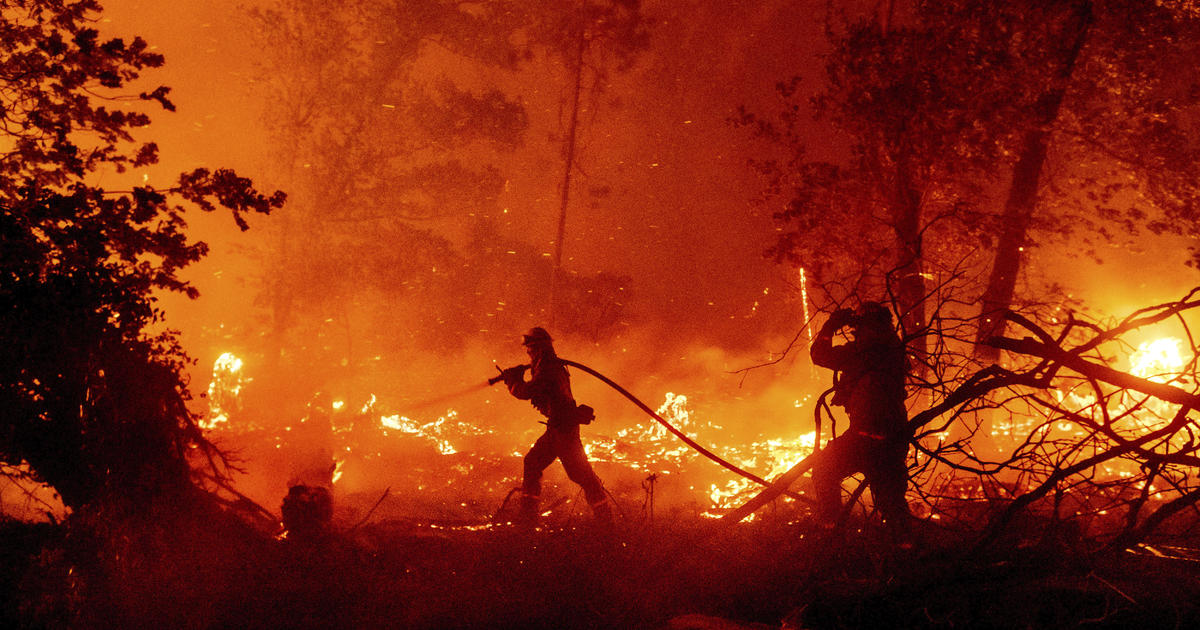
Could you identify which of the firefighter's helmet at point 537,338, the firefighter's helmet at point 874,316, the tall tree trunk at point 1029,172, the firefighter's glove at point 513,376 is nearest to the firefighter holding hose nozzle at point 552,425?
the firefighter's glove at point 513,376

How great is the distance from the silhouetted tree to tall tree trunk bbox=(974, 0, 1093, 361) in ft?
34.6

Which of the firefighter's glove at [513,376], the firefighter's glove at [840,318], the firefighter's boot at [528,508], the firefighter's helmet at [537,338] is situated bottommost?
the firefighter's boot at [528,508]

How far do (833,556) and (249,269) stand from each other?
101 ft

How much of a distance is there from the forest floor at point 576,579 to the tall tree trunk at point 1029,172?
6.77 metres

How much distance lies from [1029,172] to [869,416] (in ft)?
24.9

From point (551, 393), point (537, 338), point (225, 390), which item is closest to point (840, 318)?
point (551, 393)

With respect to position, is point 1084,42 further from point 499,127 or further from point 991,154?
point 499,127

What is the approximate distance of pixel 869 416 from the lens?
19.5 feet

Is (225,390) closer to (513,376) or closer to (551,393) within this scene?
(513,376)

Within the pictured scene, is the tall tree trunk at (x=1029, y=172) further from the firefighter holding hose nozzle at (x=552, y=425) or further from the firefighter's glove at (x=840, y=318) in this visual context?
the firefighter holding hose nozzle at (x=552, y=425)

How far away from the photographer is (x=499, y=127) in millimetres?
22875

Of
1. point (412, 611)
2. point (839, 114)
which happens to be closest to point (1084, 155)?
point (839, 114)

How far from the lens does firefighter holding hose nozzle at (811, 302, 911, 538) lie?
5434mm

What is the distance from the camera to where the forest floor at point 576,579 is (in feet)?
12.3
